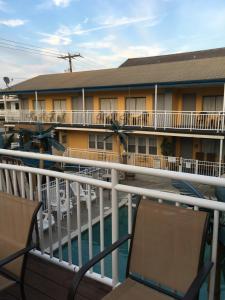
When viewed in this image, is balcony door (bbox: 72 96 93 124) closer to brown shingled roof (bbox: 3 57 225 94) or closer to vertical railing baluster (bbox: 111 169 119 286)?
brown shingled roof (bbox: 3 57 225 94)

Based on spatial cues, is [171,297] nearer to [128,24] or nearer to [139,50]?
[128,24]

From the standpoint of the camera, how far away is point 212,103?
1527cm

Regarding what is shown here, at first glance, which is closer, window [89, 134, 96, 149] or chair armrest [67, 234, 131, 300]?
chair armrest [67, 234, 131, 300]

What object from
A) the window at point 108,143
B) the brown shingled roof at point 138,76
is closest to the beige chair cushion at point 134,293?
the brown shingled roof at point 138,76

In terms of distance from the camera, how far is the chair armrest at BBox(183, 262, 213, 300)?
1340 millimetres

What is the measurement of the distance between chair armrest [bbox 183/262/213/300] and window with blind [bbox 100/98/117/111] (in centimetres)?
1679

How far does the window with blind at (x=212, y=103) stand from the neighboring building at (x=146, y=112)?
0.09 ft

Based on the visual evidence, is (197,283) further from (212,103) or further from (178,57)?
(178,57)

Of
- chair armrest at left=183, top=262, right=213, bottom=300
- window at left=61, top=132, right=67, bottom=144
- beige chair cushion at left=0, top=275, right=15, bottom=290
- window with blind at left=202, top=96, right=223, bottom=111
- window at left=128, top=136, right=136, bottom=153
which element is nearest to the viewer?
chair armrest at left=183, top=262, right=213, bottom=300

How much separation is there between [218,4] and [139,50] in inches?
951

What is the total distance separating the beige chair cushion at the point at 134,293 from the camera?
1759 millimetres

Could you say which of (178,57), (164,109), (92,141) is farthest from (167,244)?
(178,57)

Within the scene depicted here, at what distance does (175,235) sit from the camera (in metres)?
1.71

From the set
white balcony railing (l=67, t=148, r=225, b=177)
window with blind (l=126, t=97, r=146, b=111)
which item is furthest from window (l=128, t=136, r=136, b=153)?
window with blind (l=126, t=97, r=146, b=111)
